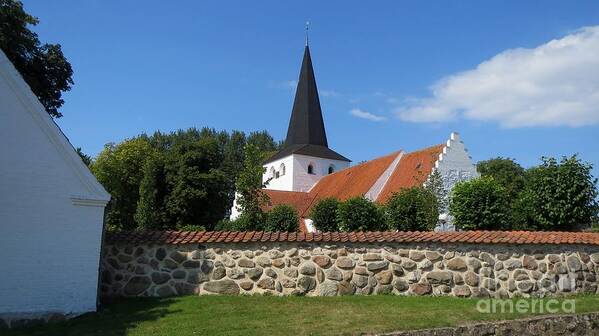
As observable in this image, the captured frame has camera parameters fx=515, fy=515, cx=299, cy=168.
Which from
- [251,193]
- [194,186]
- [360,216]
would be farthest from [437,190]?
[194,186]

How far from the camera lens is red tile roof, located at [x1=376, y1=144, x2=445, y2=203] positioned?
29639mm

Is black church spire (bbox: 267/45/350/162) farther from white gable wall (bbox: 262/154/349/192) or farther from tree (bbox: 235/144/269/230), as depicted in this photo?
Answer: tree (bbox: 235/144/269/230)

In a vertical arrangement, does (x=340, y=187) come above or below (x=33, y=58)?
below

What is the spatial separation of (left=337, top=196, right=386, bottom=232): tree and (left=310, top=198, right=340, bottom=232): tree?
177 cm

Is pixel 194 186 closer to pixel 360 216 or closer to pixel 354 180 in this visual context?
pixel 354 180

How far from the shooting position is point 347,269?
11.0 meters

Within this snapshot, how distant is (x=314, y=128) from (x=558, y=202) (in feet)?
114

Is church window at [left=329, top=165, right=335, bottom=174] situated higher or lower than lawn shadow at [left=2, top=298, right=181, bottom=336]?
higher

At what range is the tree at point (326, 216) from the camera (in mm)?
20531

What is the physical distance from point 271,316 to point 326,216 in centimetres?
1194

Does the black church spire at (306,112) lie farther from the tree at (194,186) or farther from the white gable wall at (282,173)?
the tree at (194,186)

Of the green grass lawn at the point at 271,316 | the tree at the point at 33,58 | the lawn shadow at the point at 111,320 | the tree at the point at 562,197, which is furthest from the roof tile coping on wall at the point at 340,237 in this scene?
the tree at the point at 33,58

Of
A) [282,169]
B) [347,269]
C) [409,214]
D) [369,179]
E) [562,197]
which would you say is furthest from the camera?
[282,169]

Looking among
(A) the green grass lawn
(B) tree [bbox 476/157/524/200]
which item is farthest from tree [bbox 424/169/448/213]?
(B) tree [bbox 476/157/524/200]
